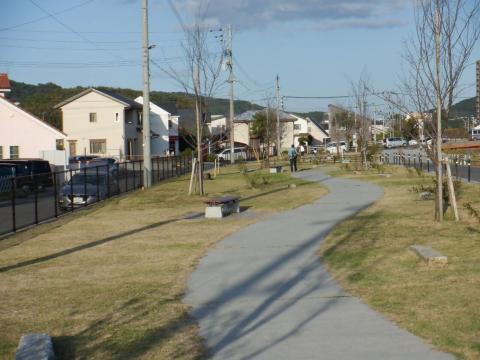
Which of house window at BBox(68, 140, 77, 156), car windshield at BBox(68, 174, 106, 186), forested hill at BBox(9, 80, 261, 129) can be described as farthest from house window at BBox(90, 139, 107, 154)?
car windshield at BBox(68, 174, 106, 186)

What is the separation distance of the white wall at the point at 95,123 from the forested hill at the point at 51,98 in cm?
2063

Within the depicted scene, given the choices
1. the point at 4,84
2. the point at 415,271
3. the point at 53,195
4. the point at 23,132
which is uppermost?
the point at 4,84

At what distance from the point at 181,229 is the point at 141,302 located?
294 inches

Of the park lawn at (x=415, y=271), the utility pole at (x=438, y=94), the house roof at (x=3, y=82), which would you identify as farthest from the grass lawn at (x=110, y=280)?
the house roof at (x=3, y=82)

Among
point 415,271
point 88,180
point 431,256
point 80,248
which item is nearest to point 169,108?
point 88,180

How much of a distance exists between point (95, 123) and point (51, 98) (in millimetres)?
61140

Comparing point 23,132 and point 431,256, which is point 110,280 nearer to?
point 431,256

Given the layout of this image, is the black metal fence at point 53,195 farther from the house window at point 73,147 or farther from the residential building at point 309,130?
the residential building at point 309,130

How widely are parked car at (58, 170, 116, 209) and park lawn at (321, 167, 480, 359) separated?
33.8 feet

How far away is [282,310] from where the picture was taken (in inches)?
323

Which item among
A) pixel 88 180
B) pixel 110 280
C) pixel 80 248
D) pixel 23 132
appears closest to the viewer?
pixel 110 280

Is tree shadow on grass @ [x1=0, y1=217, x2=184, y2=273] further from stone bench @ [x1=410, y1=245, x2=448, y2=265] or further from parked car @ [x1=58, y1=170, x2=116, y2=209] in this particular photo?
stone bench @ [x1=410, y1=245, x2=448, y2=265]

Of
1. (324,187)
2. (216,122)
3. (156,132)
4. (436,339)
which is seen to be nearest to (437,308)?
(436,339)

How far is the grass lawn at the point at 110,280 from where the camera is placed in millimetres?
7051
